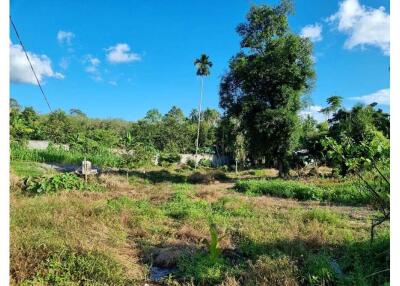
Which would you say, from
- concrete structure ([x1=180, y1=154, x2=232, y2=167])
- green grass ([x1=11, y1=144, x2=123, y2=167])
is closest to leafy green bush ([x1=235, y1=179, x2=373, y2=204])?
green grass ([x1=11, y1=144, x2=123, y2=167])

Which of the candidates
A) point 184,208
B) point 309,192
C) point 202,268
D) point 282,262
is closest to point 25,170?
point 184,208

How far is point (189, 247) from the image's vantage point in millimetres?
6281

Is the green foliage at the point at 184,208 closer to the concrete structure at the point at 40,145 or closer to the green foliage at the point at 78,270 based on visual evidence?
the green foliage at the point at 78,270

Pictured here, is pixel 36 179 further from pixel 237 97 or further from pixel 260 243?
pixel 237 97

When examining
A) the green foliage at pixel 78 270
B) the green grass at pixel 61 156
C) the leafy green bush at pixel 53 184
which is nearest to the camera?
the green foliage at pixel 78 270

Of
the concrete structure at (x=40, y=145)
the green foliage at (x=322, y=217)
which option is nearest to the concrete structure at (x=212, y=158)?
the concrete structure at (x=40, y=145)

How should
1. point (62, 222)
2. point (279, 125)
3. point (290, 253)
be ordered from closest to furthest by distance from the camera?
point (290, 253) → point (62, 222) → point (279, 125)

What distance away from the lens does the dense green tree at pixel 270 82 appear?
65.6ft

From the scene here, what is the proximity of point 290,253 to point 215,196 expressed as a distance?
26.5ft

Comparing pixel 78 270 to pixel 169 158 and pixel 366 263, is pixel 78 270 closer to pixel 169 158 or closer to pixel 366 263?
pixel 366 263

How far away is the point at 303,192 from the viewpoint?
14.1m

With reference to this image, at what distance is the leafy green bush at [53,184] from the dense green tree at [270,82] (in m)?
10.2

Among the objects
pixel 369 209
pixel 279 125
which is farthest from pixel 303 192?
pixel 279 125
